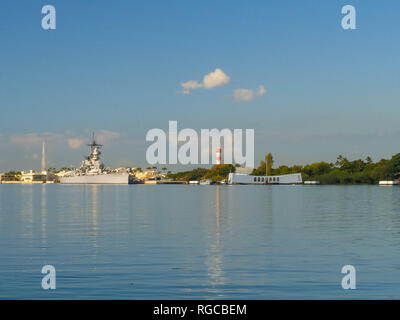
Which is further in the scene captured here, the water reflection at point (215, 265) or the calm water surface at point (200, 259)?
the water reflection at point (215, 265)

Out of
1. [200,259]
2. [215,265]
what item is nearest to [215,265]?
[215,265]

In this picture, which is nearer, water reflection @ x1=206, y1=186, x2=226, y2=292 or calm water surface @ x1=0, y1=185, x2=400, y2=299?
calm water surface @ x1=0, y1=185, x2=400, y2=299

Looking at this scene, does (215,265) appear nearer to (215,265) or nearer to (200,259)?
(215,265)

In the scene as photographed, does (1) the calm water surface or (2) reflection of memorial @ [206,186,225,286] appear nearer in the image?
(1) the calm water surface

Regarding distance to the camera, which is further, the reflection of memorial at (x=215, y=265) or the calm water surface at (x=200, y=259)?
the reflection of memorial at (x=215, y=265)

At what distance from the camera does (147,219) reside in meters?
51.2

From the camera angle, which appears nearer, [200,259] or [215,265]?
[215,265]

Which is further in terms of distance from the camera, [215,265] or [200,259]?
[200,259]
